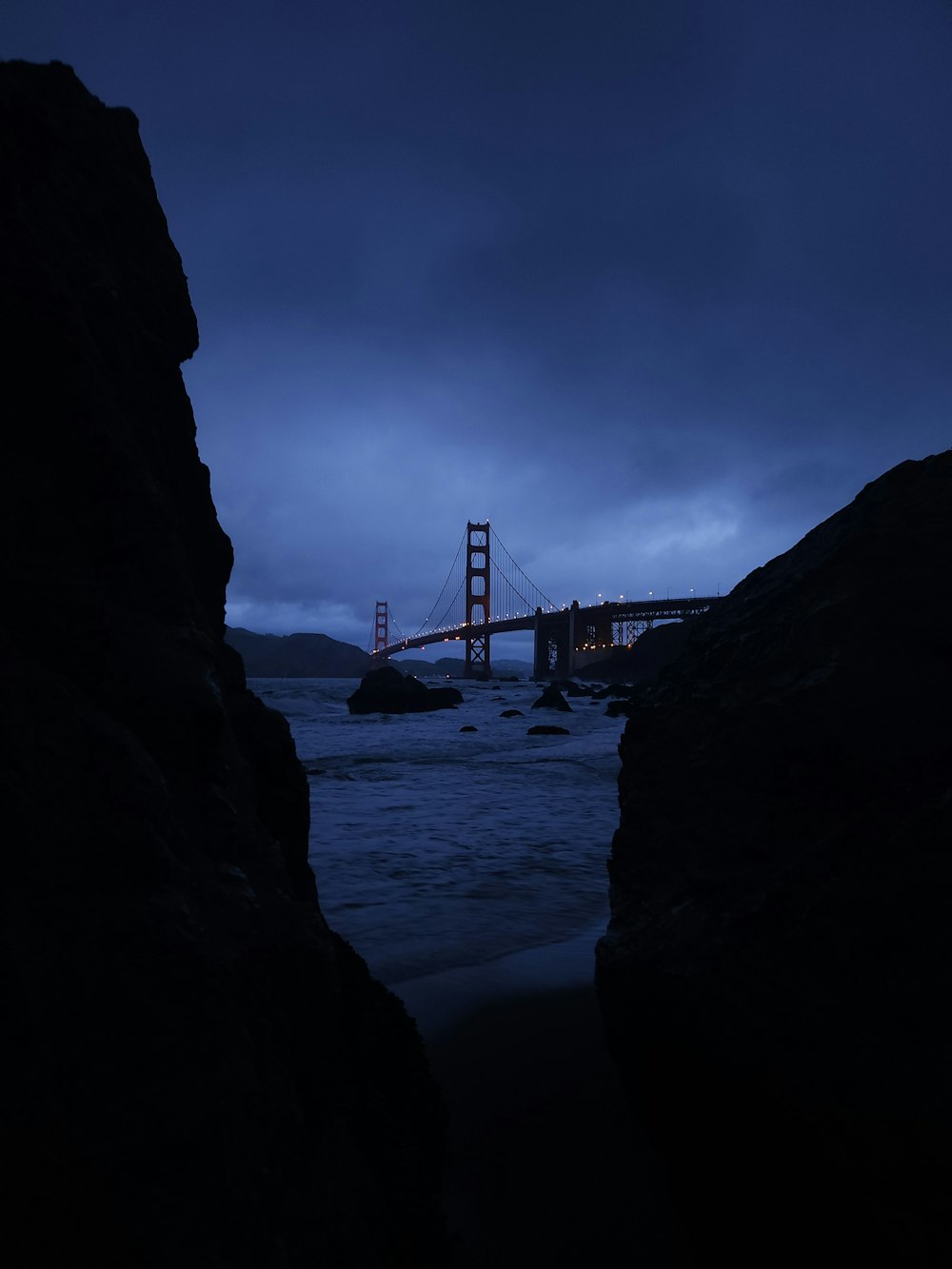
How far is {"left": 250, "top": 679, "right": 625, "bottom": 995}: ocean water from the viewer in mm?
3088

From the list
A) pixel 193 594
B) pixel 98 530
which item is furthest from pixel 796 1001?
pixel 98 530

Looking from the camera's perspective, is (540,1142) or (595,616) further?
(595,616)

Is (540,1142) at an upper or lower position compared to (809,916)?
lower

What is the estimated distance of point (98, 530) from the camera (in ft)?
5.04

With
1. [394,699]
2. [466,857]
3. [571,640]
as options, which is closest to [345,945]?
[466,857]

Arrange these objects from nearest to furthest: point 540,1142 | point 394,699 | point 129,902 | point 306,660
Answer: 1. point 129,902
2. point 540,1142
3. point 394,699
4. point 306,660

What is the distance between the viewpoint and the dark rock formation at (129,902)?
88 cm

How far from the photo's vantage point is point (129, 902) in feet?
3.45

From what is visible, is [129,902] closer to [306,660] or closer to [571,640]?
[571,640]

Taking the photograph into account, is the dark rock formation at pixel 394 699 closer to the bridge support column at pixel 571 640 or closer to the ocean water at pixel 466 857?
the ocean water at pixel 466 857

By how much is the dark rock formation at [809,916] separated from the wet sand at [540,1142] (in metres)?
0.10

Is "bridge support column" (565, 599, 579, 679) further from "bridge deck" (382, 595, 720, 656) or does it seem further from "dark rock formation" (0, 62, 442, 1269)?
"dark rock formation" (0, 62, 442, 1269)

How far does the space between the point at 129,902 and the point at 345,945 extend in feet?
2.98

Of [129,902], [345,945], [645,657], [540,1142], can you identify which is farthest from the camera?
[645,657]
